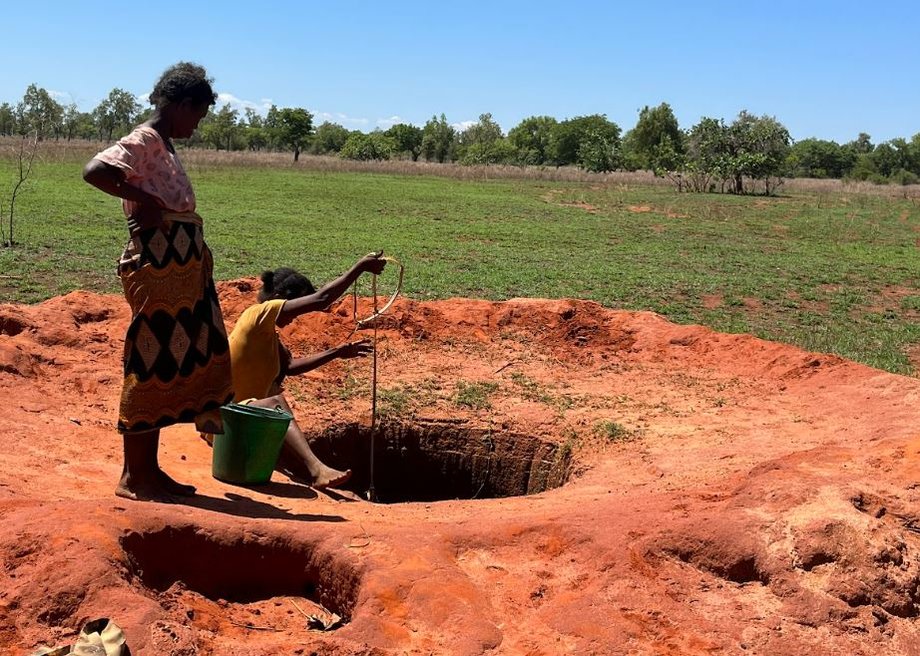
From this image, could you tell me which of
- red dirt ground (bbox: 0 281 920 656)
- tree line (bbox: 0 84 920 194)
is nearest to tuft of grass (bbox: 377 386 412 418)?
red dirt ground (bbox: 0 281 920 656)

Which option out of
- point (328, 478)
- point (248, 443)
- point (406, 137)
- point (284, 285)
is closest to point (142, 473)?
point (248, 443)

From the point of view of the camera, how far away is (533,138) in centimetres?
8075

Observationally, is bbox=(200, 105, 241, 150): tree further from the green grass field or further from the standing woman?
the standing woman

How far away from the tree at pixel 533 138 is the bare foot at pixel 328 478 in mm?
61901

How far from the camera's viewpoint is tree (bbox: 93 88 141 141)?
205 feet

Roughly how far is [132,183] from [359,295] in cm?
584

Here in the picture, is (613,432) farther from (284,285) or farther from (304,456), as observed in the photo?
(284,285)

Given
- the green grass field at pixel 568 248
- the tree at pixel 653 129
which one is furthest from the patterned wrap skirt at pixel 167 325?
the tree at pixel 653 129

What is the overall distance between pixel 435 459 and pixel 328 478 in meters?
1.85

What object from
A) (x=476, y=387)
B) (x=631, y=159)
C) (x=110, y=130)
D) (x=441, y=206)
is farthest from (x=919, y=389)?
(x=110, y=130)

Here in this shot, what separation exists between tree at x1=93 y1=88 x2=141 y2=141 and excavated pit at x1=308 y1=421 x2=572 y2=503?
199 feet

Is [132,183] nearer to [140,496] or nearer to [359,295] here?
[140,496]

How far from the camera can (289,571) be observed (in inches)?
143

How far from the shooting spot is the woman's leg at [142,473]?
13.2 feet
